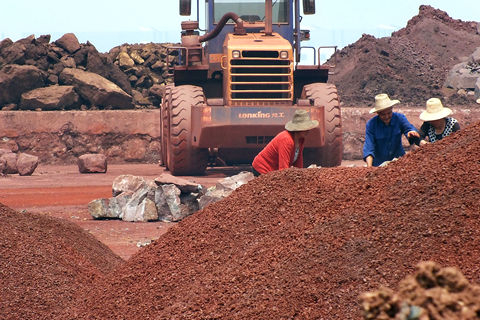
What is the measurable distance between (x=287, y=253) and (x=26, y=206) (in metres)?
6.78

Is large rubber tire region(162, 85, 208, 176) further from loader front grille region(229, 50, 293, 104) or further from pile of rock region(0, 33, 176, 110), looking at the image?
pile of rock region(0, 33, 176, 110)

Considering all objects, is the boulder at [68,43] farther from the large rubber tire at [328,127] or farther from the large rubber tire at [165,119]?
the large rubber tire at [328,127]

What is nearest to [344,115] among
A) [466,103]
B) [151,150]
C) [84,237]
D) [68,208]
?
[151,150]

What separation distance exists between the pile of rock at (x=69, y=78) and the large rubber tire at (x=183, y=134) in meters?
6.61

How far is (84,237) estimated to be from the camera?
23.4 ft

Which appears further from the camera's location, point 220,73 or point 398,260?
point 220,73

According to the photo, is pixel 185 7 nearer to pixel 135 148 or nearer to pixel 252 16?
pixel 252 16

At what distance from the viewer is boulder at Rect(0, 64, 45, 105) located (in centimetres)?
2020

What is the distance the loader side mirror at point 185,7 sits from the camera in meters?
13.7

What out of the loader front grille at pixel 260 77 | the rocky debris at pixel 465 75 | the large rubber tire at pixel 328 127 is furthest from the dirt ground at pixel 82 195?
the rocky debris at pixel 465 75

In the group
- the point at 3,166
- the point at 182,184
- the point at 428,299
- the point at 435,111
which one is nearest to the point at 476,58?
the point at 3,166

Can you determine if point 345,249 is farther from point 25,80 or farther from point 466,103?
point 466,103

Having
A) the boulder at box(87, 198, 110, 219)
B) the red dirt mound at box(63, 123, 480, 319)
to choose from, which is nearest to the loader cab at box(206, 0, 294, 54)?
the boulder at box(87, 198, 110, 219)

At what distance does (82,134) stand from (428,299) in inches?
696
